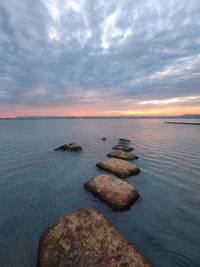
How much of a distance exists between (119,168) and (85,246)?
22.0ft

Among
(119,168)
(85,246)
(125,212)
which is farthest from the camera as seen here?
(119,168)

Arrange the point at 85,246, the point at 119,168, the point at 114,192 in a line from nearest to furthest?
the point at 85,246, the point at 114,192, the point at 119,168

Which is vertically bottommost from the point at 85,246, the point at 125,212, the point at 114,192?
the point at 125,212

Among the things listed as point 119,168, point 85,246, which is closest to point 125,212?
point 85,246

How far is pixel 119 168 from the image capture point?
31.8 feet

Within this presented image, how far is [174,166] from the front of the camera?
11.2 metres

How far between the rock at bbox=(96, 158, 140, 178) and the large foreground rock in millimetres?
5504

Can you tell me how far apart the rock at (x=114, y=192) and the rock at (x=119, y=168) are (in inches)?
96.9

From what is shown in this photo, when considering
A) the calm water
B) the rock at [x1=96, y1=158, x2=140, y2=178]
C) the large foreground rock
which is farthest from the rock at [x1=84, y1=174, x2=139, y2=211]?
the rock at [x1=96, y1=158, x2=140, y2=178]

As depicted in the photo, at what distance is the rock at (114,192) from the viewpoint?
5.81m

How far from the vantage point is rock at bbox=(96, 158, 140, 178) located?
9373 mm

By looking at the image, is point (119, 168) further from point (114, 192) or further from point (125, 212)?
point (125, 212)

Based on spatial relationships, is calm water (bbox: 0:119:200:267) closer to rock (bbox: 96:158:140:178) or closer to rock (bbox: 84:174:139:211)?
rock (bbox: 84:174:139:211)

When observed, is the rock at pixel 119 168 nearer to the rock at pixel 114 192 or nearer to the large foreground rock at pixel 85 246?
the rock at pixel 114 192
